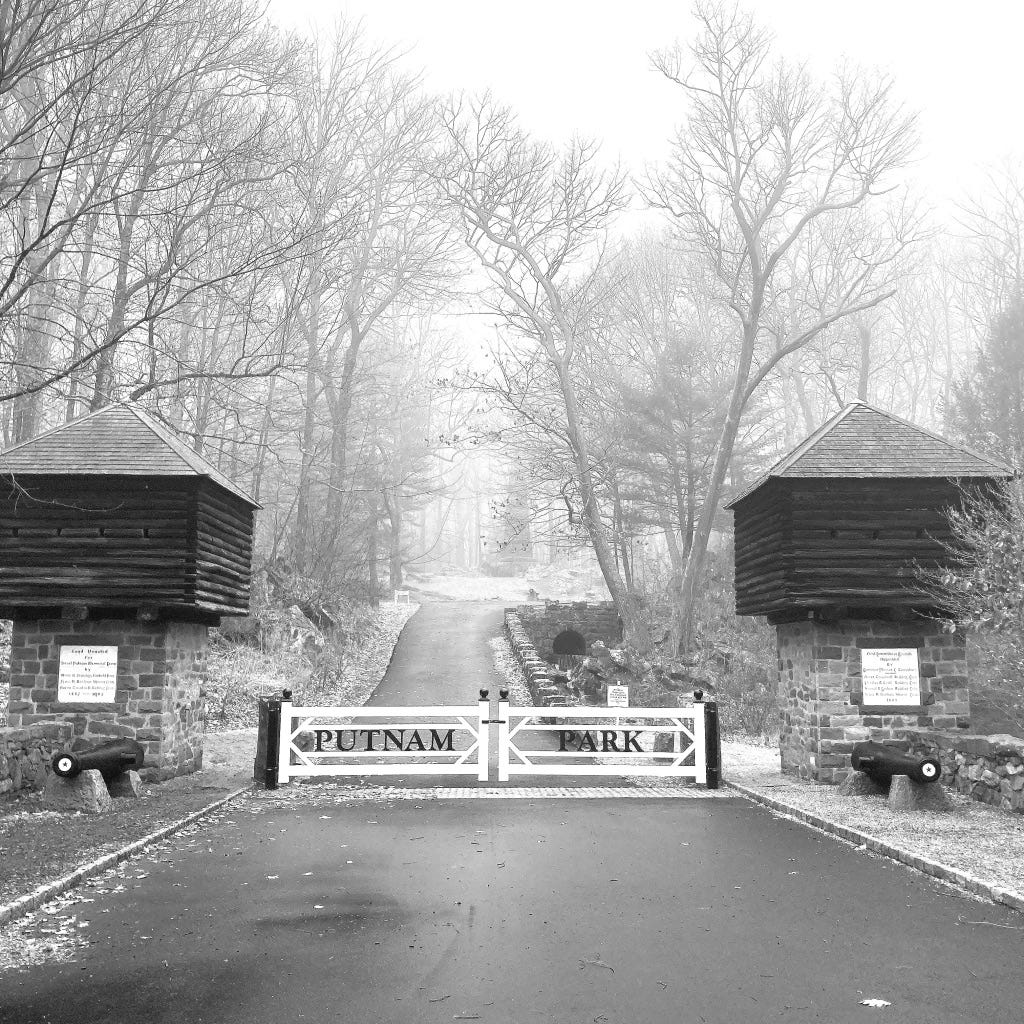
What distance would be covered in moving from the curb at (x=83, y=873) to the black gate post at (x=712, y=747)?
6.23m

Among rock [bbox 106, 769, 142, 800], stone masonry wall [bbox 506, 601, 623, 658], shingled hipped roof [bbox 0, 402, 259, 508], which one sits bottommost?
rock [bbox 106, 769, 142, 800]

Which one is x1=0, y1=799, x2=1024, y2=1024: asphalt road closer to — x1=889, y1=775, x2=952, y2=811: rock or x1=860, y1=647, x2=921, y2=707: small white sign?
x1=889, y1=775, x2=952, y2=811: rock

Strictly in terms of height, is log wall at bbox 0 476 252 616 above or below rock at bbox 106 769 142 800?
above

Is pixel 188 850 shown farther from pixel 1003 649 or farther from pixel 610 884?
pixel 1003 649

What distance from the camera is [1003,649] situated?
11031 mm

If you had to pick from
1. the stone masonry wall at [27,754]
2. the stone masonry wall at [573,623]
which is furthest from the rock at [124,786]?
the stone masonry wall at [573,623]

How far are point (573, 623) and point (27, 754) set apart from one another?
17616mm

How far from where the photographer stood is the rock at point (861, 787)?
11.0 metres

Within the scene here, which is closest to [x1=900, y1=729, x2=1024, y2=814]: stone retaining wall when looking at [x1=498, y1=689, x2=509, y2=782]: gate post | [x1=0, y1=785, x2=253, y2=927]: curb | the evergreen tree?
[x1=498, y1=689, x2=509, y2=782]: gate post

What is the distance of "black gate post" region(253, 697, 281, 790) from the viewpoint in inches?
458

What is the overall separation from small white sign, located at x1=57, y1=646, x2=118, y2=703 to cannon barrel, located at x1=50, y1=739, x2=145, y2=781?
26.1 inches

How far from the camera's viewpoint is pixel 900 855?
7.88 metres

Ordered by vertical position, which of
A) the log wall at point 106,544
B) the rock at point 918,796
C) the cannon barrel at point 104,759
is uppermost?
the log wall at point 106,544

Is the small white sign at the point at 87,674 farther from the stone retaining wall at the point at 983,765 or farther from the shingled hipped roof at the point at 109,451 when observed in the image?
the stone retaining wall at the point at 983,765
